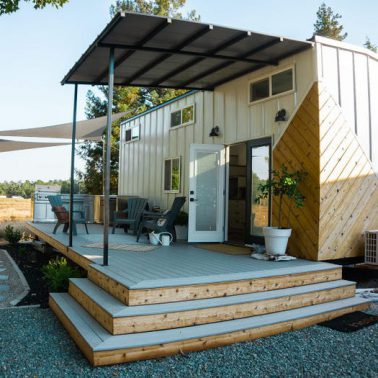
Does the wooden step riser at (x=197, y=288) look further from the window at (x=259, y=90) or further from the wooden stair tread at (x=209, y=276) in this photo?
the window at (x=259, y=90)

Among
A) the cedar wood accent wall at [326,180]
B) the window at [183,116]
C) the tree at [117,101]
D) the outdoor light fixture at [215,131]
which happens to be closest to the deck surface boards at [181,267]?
the cedar wood accent wall at [326,180]

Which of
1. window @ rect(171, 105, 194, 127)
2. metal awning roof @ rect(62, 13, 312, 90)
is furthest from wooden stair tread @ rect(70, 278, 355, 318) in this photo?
window @ rect(171, 105, 194, 127)

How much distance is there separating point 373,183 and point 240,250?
2319 mm

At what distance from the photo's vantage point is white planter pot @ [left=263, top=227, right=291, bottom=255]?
216 inches

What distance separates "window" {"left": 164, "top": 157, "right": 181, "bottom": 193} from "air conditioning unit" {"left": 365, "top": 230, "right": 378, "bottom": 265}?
13.8 feet

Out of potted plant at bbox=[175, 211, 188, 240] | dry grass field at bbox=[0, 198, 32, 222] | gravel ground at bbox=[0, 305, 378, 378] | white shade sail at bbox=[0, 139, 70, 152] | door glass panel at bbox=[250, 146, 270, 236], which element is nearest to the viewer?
gravel ground at bbox=[0, 305, 378, 378]

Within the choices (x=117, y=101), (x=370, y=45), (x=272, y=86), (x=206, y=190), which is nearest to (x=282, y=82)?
(x=272, y=86)

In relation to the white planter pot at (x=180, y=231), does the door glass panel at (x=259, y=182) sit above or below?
above

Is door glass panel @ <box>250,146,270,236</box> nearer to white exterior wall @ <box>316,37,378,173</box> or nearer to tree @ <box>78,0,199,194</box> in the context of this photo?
white exterior wall @ <box>316,37,378,173</box>

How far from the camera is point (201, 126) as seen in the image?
830 cm

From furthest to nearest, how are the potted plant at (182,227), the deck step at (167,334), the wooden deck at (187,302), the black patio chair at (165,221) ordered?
1. the potted plant at (182,227)
2. the black patio chair at (165,221)
3. the wooden deck at (187,302)
4. the deck step at (167,334)

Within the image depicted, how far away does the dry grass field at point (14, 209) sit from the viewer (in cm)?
1413

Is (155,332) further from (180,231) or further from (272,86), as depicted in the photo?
(180,231)

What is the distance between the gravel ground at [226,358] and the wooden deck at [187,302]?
4.3 inches
